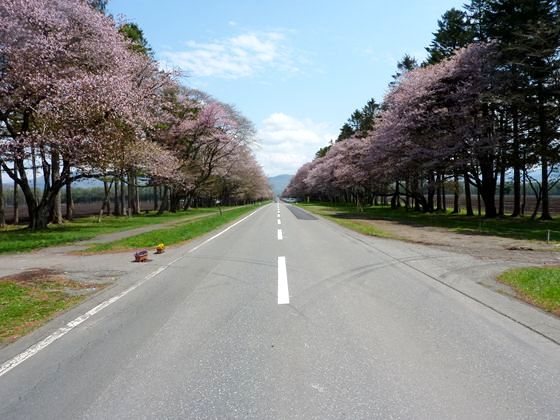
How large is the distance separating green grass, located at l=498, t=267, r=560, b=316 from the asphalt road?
40.8 inches

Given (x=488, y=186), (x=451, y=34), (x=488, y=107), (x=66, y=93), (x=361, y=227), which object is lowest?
(x=361, y=227)

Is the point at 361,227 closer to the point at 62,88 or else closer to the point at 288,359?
the point at 62,88

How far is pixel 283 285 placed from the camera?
27.0 feet

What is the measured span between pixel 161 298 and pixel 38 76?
15.4m

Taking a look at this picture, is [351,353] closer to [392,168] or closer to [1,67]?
[1,67]

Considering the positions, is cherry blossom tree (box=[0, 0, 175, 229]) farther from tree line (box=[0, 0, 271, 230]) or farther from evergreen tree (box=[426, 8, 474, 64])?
evergreen tree (box=[426, 8, 474, 64])

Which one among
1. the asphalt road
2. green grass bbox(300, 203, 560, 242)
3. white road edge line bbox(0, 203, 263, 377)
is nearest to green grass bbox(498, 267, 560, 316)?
the asphalt road

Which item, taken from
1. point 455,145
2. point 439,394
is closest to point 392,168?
point 455,145

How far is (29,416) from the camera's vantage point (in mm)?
3402

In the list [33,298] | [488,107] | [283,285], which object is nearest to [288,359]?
[283,285]

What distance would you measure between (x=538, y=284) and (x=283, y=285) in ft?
15.3

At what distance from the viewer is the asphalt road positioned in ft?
Answer: 11.5

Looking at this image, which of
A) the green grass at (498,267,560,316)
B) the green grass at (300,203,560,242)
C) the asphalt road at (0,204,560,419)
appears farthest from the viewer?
the green grass at (300,203,560,242)

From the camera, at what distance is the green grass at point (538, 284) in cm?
684
